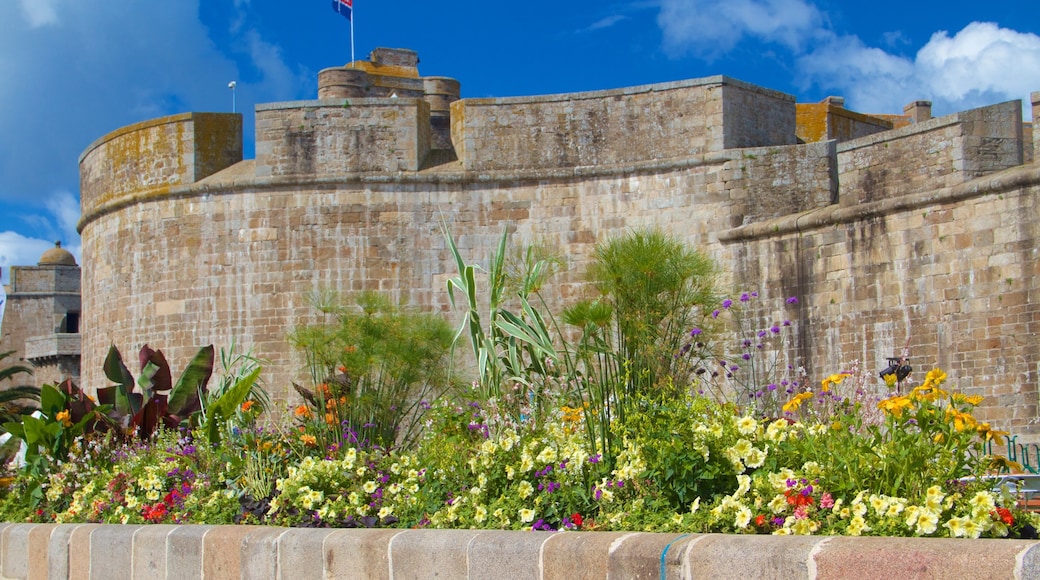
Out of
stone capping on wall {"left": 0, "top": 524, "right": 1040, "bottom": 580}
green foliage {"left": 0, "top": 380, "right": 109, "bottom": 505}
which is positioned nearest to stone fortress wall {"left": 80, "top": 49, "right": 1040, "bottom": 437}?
green foliage {"left": 0, "top": 380, "right": 109, "bottom": 505}

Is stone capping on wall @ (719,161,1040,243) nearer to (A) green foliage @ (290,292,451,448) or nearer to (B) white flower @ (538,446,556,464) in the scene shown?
(A) green foliage @ (290,292,451,448)

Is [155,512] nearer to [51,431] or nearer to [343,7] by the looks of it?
[51,431]

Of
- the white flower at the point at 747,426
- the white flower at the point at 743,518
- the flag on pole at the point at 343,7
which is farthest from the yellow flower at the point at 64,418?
the flag on pole at the point at 343,7

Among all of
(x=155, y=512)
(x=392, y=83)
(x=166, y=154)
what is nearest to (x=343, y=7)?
(x=392, y=83)

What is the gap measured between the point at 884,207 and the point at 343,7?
39.3 ft

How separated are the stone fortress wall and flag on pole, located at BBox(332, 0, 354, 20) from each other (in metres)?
5.78

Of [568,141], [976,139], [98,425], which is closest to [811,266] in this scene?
[976,139]

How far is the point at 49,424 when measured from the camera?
373 inches

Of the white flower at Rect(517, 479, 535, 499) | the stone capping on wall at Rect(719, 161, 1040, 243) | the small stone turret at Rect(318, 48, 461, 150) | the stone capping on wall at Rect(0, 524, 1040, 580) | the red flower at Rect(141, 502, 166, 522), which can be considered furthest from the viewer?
the small stone turret at Rect(318, 48, 461, 150)

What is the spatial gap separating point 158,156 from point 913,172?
8.75 m

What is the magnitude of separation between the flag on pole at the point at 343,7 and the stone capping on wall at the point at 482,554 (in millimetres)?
15007

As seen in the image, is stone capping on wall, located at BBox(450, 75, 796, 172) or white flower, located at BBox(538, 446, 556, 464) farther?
stone capping on wall, located at BBox(450, 75, 796, 172)

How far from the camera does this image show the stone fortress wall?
474 inches

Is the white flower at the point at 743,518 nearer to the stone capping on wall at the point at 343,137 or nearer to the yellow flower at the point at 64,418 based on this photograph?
the yellow flower at the point at 64,418
